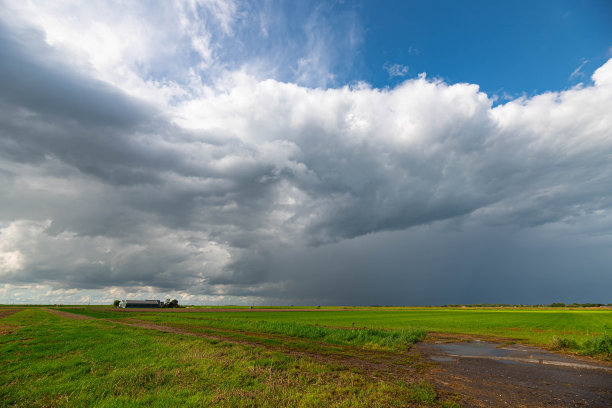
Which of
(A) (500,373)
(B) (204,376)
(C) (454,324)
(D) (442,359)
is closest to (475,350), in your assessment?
(D) (442,359)

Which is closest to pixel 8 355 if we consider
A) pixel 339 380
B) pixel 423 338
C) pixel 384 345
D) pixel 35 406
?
pixel 35 406

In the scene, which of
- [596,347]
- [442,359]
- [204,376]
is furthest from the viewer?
[596,347]

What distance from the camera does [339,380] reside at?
597 inches

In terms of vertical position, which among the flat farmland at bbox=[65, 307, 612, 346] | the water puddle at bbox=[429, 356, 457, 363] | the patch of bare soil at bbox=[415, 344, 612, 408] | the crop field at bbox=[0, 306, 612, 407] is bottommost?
the flat farmland at bbox=[65, 307, 612, 346]

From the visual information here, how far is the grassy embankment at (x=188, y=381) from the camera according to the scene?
39.4 ft

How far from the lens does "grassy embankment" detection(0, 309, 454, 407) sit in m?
12.0

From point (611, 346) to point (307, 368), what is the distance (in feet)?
82.9

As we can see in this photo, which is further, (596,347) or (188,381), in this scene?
(596,347)

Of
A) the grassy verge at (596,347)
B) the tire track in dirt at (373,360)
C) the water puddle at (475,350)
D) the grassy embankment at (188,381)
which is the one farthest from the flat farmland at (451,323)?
the grassy embankment at (188,381)

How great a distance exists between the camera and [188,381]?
46.9ft

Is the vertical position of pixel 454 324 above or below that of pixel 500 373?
below

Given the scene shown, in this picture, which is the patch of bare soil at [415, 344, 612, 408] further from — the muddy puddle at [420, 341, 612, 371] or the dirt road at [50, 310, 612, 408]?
the muddy puddle at [420, 341, 612, 371]

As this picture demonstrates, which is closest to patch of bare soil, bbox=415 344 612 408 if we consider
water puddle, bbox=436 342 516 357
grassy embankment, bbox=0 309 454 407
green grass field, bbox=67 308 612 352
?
grassy embankment, bbox=0 309 454 407

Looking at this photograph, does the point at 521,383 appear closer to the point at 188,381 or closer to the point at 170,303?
the point at 188,381
